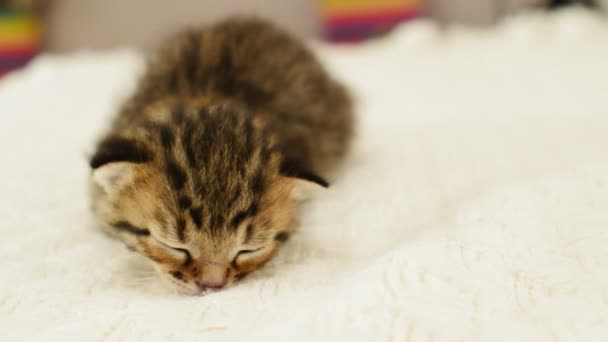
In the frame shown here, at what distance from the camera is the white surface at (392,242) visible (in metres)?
0.79

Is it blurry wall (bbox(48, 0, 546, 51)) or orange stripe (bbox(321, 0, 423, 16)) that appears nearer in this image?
orange stripe (bbox(321, 0, 423, 16))

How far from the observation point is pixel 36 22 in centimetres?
422

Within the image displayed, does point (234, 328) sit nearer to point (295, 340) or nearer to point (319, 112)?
point (295, 340)

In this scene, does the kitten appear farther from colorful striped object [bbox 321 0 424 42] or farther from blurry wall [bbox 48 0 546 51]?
blurry wall [bbox 48 0 546 51]

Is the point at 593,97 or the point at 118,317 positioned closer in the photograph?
the point at 118,317

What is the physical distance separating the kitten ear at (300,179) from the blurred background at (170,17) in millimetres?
2965

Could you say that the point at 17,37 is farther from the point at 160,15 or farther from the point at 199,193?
the point at 199,193

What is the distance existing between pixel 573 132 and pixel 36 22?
393cm

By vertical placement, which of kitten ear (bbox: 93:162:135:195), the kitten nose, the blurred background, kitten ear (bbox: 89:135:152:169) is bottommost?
the blurred background

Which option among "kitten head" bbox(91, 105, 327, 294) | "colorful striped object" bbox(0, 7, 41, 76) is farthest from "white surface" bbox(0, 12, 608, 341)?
"colorful striped object" bbox(0, 7, 41, 76)

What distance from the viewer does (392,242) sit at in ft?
4.08

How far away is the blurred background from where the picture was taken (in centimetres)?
398

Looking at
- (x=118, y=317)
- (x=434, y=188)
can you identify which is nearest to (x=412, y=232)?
(x=434, y=188)

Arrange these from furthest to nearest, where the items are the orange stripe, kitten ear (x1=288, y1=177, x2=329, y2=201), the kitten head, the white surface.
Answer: the orange stripe → kitten ear (x1=288, y1=177, x2=329, y2=201) → the kitten head → the white surface
